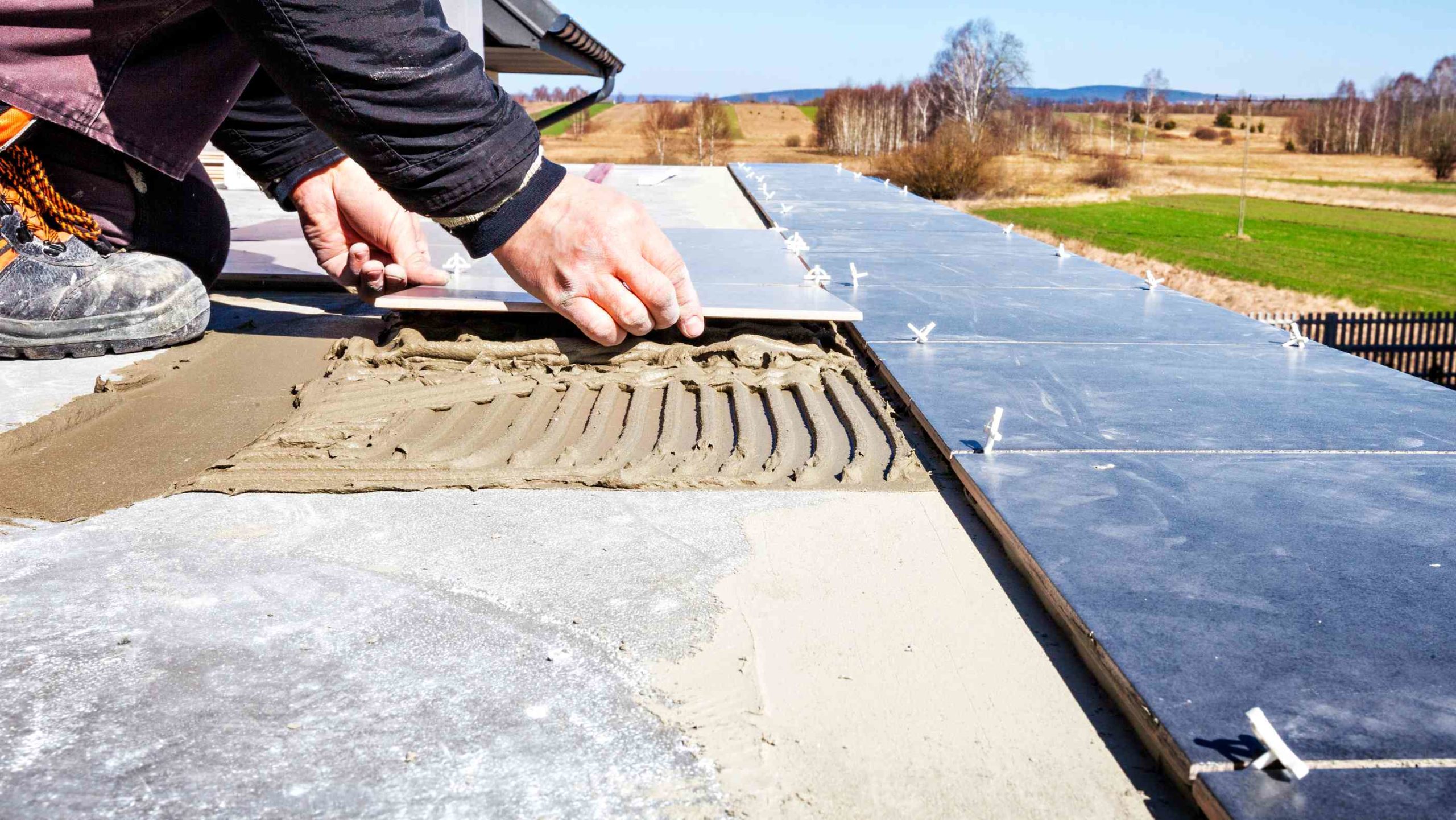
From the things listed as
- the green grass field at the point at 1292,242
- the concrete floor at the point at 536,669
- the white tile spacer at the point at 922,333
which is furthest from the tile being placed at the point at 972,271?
the green grass field at the point at 1292,242

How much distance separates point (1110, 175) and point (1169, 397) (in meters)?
40.5

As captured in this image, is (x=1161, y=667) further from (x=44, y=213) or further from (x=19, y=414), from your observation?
(x=44, y=213)

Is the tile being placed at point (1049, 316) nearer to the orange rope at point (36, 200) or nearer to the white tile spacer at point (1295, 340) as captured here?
the white tile spacer at point (1295, 340)

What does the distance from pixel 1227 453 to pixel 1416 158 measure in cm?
6261

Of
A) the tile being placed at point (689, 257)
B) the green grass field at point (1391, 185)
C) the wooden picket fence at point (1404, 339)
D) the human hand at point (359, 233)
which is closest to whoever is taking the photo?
the human hand at point (359, 233)

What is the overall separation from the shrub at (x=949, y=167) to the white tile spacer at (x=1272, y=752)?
25441 mm

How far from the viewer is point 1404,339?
922cm

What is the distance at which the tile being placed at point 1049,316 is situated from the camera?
3209 millimetres

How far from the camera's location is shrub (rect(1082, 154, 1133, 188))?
39.5m

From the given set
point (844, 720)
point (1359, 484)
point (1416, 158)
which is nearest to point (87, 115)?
point (844, 720)

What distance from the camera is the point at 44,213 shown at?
8.89ft

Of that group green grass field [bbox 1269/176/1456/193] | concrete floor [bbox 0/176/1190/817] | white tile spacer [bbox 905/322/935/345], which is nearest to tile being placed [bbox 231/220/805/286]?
white tile spacer [bbox 905/322/935/345]

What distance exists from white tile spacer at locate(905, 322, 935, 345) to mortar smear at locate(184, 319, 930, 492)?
0.87 ft

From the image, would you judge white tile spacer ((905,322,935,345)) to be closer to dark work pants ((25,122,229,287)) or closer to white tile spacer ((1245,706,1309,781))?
white tile spacer ((1245,706,1309,781))
